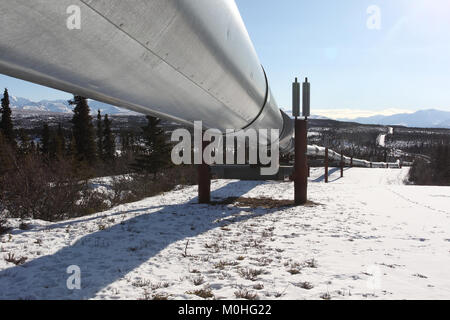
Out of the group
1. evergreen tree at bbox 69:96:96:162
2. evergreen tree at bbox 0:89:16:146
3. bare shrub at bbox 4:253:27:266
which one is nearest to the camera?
bare shrub at bbox 4:253:27:266

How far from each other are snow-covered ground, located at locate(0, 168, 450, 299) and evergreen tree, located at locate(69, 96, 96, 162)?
1656 inches

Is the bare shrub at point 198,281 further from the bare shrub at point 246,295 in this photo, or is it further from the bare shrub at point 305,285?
the bare shrub at point 305,285

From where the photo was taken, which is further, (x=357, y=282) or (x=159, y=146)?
(x=159, y=146)

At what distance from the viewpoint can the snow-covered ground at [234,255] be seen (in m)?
4.23

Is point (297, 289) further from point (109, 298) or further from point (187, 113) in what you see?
point (187, 113)

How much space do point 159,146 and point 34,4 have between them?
37915 millimetres

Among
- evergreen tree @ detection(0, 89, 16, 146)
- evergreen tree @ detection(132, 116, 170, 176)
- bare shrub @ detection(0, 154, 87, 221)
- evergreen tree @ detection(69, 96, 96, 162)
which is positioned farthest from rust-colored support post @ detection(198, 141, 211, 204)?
evergreen tree @ detection(0, 89, 16, 146)

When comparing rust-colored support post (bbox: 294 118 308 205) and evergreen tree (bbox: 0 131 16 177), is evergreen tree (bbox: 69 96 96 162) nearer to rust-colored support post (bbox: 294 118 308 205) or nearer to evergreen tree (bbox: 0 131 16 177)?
evergreen tree (bbox: 0 131 16 177)

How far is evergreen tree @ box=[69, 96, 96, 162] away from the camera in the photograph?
4693 centimetres

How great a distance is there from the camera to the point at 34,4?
171 centimetres
